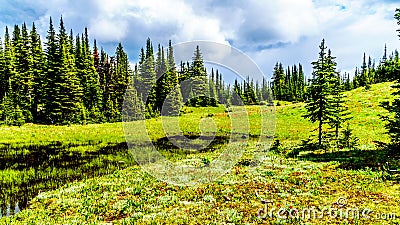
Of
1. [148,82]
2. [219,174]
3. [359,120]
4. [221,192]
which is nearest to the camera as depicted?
[221,192]

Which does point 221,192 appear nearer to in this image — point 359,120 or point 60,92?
point 359,120

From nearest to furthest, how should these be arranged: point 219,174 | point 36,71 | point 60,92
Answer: point 219,174 < point 60,92 < point 36,71

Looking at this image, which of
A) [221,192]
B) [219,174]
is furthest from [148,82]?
[221,192]

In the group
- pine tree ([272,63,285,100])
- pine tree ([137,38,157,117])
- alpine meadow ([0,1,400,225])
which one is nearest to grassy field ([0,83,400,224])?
alpine meadow ([0,1,400,225])

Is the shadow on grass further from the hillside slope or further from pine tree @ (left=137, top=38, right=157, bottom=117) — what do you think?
pine tree @ (left=137, top=38, right=157, bottom=117)

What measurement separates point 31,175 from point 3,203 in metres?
5.89

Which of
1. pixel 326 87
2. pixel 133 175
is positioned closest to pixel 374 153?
pixel 326 87

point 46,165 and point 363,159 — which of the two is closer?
point 363,159

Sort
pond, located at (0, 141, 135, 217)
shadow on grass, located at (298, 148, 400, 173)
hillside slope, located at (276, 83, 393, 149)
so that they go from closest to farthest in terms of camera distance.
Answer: pond, located at (0, 141, 135, 217)
shadow on grass, located at (298, 148, 400, 173)
hillside slope, located at (276, 83, 393, 149)

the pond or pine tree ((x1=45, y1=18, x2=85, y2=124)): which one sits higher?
pine tree ((x1=45, y1=18, x2=85, y2=124))

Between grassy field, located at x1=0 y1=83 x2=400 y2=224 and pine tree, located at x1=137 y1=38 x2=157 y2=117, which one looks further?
pine tree, located at x1=137 y1=38 x2=157 y2=117

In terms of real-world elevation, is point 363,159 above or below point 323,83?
below

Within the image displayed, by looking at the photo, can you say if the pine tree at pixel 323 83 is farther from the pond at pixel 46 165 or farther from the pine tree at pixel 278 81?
the pine tree at pixel 278 81

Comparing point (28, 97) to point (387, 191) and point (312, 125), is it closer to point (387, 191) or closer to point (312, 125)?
point (312, 125)
